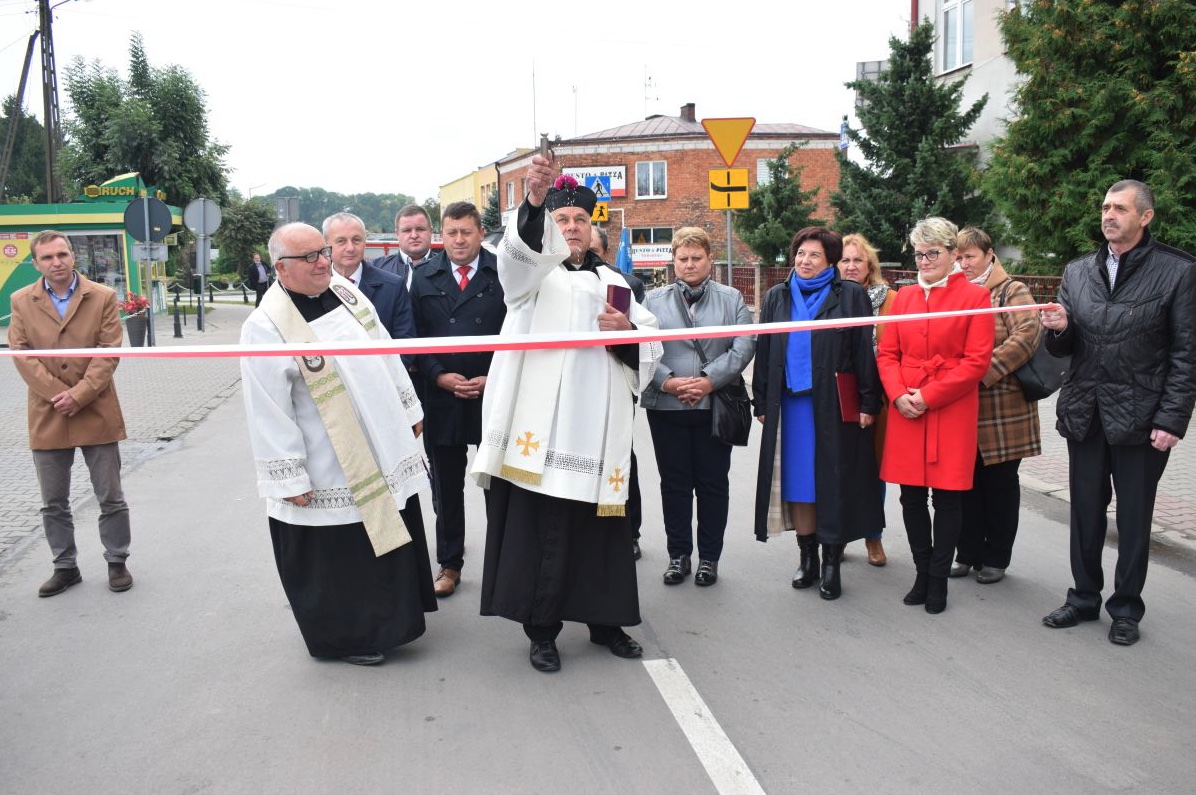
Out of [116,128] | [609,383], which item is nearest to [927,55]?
[609,383]

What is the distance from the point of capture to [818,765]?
3.70 meters

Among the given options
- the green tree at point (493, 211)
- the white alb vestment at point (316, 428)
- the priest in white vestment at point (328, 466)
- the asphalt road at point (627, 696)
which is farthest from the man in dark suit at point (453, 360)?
the green tree at point (493, 211)

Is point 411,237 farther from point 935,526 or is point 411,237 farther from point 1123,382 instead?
point 1123,382

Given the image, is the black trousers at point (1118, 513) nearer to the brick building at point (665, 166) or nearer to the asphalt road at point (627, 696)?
the asphalt road at point (627, 696)

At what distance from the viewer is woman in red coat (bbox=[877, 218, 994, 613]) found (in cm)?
527

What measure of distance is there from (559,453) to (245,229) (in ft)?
194

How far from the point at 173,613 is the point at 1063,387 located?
469cm

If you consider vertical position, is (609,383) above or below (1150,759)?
above

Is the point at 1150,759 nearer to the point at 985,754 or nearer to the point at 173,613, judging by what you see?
the point at 985,754

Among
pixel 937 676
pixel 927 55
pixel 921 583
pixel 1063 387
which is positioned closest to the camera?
pixel 937 676

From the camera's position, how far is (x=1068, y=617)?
511 cm

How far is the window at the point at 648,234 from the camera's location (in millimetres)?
51344

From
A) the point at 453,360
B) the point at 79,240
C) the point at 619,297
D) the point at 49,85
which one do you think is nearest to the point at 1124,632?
the point at 619,297

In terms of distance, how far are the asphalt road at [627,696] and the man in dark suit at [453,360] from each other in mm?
362
